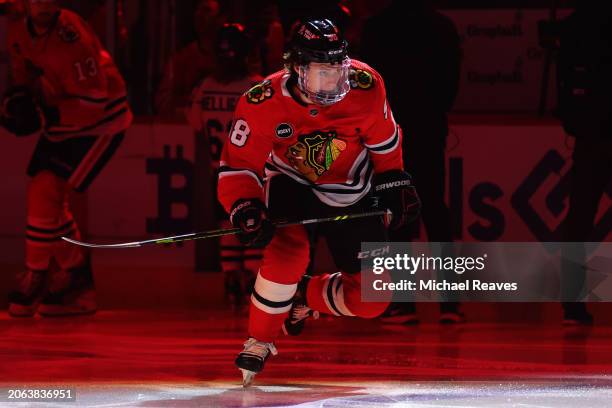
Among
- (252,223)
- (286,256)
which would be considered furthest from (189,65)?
(252,223)

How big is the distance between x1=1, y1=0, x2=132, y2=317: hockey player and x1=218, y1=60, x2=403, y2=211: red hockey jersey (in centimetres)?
190

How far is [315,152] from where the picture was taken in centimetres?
609

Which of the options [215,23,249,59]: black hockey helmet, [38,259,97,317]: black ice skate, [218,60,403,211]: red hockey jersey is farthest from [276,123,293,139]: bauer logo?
[38,259,97,317]: black ice skate

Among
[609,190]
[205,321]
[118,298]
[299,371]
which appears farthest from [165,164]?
[299,371]

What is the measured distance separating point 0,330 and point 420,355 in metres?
2.03

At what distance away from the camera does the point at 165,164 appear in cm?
934

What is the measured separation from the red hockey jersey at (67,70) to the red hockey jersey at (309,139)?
187cm

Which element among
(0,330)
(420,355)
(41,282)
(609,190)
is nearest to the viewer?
(420,355)

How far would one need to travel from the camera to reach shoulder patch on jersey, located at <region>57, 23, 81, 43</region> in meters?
7.74

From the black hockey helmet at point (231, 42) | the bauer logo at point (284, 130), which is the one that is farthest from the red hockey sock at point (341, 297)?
the black hockey helmet at point (231, 42)

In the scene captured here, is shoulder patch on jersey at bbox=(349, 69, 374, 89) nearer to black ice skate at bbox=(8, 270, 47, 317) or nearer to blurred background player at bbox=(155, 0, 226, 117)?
black ice skate at bbox=(8, 270, 47, 317)

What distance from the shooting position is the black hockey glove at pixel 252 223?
5.85m

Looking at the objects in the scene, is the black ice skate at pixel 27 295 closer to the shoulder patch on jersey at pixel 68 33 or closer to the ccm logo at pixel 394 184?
the shoulder patch on jersey at pixel 68 33

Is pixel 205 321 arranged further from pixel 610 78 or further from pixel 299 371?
pixel 610 78
